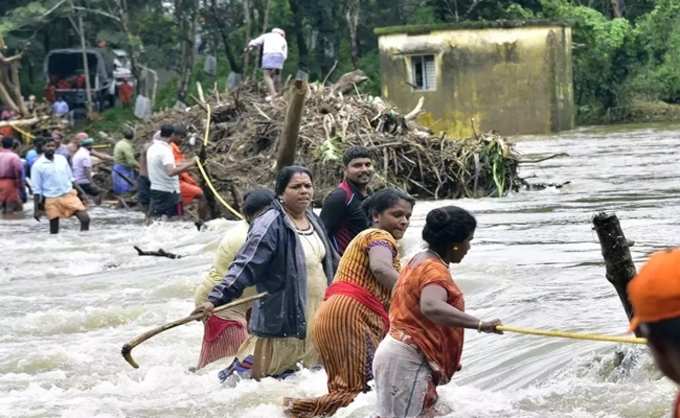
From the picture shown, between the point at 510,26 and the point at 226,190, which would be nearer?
the point at 226,190

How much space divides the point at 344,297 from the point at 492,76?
26190mm

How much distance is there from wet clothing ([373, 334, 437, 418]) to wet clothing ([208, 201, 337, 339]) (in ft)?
4.55

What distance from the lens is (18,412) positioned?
874 cm

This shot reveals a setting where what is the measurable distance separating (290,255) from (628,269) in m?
1.90

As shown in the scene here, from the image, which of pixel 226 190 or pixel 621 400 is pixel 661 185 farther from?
pixel 621 400

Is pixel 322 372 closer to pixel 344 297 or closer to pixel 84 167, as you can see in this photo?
pixel 344 297

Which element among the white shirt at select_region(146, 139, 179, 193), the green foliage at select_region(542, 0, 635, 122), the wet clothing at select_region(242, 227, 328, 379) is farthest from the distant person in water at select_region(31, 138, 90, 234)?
the green foliage at select_region(542, 0, 635, 122)

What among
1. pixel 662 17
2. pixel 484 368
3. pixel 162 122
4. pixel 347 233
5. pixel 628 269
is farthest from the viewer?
pixel 662 17

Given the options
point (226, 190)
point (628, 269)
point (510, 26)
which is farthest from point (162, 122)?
point (628, 269)

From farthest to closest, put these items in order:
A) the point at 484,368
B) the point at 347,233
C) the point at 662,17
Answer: the point at 662,17 → the point at 484,368 → the point at 347,233

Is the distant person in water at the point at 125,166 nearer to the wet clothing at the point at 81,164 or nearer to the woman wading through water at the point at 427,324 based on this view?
the wet clothing at the point at 81,164

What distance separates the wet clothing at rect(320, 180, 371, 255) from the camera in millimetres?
7809

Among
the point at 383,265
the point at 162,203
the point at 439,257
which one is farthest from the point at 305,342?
the point at 162,203

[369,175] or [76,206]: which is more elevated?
[369,175]
